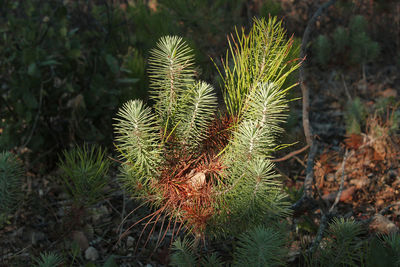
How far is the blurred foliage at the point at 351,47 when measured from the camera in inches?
119

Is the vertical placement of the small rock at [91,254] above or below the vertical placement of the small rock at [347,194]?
below

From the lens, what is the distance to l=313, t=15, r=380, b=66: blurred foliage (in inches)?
119

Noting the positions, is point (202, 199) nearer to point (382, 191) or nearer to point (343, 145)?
point (382, 191)

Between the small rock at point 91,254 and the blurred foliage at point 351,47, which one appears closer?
the small rock at point 91,254

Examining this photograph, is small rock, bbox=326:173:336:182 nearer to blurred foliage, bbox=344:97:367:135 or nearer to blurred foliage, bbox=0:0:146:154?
blurred foliage, bbox=344:97:367:135

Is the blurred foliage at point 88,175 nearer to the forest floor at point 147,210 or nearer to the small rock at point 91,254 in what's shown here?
the forest floor at point 147,210

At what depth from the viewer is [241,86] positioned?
1009 millimetres

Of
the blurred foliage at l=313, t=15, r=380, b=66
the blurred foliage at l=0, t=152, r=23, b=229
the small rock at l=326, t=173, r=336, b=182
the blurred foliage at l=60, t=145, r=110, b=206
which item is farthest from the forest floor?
the blurred foliage at l=313, t=15, r=380, b=66

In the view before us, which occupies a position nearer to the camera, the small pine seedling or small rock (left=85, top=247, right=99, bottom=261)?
the small pine seedling

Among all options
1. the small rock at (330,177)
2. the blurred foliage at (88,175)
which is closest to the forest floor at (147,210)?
the small rock at (330,177)

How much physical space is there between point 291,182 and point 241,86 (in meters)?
1.26

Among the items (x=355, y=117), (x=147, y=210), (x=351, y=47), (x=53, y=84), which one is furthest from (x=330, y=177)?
(x=53, y=84)

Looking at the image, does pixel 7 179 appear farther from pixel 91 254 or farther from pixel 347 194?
pixel 347 194

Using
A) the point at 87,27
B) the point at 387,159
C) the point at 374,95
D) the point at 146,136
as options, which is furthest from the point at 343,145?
the point at 87,27
